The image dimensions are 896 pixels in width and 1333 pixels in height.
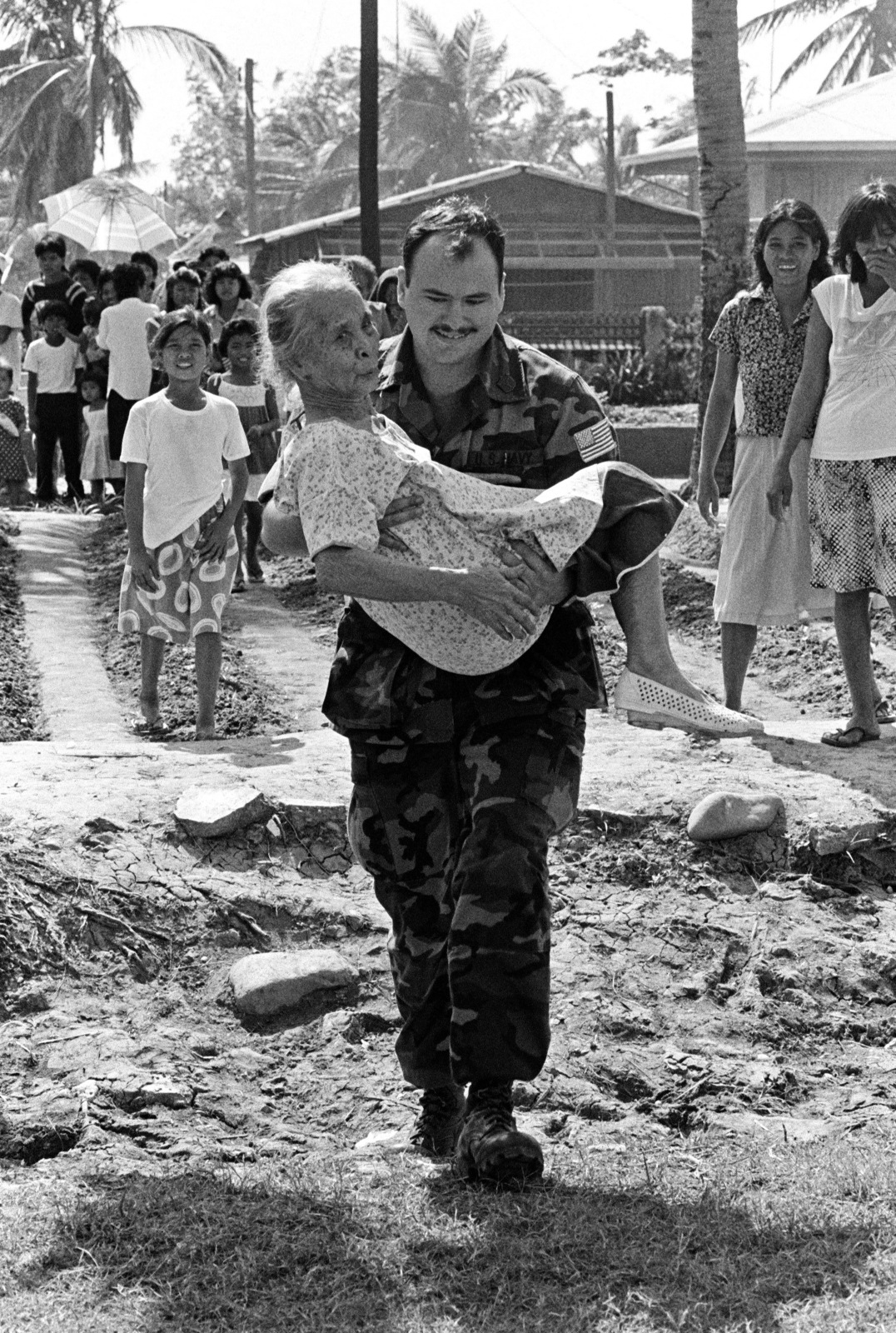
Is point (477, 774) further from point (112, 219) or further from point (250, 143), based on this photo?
point (250, 143)

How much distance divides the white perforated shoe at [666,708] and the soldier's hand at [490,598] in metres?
0.34

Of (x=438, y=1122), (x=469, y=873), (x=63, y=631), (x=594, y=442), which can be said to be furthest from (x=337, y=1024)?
(x=63, y=631)

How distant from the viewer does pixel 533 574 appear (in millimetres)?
3059

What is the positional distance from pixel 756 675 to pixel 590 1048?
15.9 feet

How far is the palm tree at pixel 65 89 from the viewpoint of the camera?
3828 cm

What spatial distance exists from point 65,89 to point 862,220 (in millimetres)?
37185

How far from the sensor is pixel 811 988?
4379 mm

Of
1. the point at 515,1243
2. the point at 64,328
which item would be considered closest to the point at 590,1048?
the point at 515,1243

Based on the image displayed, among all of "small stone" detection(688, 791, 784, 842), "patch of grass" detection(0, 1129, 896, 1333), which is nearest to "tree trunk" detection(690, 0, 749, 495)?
"small stone" detection(688, 791, 784, 842)

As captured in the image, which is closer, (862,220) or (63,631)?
(862,220)

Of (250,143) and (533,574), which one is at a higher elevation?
(250,143)

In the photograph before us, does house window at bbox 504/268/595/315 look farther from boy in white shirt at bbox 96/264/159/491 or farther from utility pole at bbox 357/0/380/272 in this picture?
boy in white shirt at bbox 96/264/159/491

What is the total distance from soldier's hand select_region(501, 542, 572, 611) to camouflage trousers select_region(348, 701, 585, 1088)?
235 mm

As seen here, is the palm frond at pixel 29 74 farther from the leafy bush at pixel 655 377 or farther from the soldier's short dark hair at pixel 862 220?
the soldier's short dark hair at pixel 862 220
